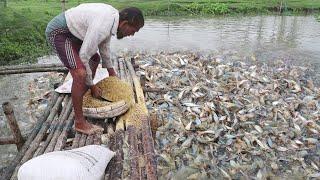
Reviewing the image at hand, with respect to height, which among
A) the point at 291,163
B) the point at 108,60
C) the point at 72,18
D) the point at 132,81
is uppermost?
the point at 72,18

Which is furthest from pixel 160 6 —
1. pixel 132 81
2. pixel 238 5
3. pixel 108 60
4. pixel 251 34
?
pixel 108 60

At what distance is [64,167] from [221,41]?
14.8 meters

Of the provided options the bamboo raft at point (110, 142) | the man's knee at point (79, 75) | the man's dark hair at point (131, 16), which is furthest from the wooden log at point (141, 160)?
the man's dark hair at point (131, 16)

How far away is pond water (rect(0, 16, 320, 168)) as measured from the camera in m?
10.8

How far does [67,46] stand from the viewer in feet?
16.2

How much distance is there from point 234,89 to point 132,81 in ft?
10.4

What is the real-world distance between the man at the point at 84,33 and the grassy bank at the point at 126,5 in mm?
10585

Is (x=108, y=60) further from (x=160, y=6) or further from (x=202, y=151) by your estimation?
→ (x=160, y=6)

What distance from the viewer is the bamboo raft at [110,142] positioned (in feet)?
13.1

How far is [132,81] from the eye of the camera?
7586mm

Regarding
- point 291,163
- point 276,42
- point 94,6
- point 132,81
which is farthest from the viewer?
point 276,42

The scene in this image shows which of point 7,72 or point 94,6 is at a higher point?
point 94,6

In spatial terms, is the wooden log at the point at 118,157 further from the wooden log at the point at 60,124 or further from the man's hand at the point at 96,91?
the man's hand at the point at 96,91

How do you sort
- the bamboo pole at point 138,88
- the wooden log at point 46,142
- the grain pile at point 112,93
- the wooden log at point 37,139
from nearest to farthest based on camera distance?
the wooden log at point 37,139 → the wooden log at point 46,142 → the grain pile at point 112,93 → the bamboo pole at point 138,88
